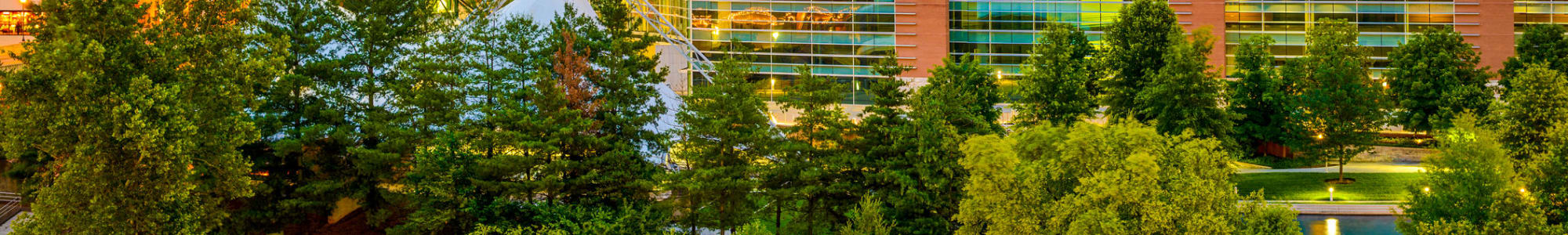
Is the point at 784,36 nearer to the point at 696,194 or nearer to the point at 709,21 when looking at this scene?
the point at 709,21

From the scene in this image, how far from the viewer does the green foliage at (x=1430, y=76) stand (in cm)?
4628

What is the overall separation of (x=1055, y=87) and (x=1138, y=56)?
182 inches

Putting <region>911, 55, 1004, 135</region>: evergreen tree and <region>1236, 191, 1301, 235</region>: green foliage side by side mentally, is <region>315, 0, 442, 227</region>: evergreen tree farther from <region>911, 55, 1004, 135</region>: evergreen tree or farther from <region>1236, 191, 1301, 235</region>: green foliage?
<region>1236, 191, 1301, 235</region>: green foliage

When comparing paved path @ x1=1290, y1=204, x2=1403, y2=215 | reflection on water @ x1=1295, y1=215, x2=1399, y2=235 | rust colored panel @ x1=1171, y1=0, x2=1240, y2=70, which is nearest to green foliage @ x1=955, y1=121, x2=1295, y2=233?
reflection on water @ x1=1295, y1=215, x2=1399, y2=235

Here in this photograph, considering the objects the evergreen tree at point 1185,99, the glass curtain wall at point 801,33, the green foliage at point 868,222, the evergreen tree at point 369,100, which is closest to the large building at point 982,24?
the glass curtain wall at point 801,33

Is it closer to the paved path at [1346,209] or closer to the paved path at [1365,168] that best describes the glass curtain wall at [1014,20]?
the paved path at [1365,168]

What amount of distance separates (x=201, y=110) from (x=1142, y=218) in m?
18.9

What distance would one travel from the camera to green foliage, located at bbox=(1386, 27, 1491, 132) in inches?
1822

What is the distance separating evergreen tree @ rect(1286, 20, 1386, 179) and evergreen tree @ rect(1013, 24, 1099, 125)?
27.9ft

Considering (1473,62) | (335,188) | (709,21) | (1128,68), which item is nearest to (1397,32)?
(1473,62)

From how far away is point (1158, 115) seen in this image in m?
38.7

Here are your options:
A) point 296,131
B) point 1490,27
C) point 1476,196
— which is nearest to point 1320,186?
point 1476,196

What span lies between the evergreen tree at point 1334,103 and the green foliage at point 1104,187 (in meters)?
19.7

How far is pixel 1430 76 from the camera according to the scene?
47000mm
